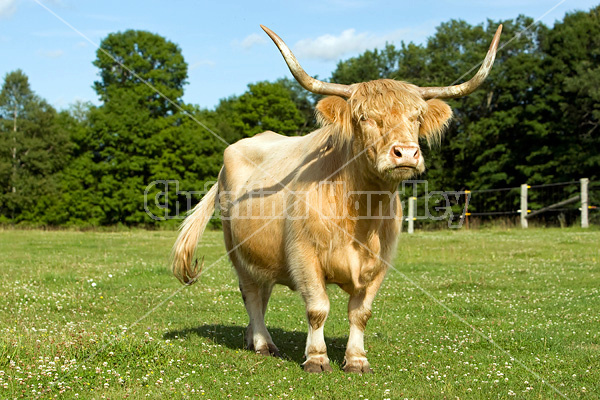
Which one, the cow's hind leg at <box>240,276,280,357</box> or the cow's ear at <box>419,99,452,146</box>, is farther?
the cow's hind leg at <box>240,276,280,357</box>

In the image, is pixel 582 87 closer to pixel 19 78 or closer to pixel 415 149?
pixel 415 149

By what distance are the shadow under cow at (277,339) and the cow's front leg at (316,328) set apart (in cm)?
41

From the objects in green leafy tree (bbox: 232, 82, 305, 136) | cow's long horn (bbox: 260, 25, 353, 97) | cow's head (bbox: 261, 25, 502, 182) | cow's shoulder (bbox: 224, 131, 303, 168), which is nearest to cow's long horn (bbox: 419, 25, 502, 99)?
cow's head (bbox: 261, 25, 502, 182)

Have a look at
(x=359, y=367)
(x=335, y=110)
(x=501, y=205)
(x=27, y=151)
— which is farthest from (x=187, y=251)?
(x=27, y=151)

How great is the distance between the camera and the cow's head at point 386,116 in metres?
5.32

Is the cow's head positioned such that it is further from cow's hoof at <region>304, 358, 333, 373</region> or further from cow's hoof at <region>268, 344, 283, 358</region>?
cow's hoof at <region>268, 344, 283, 358</region>

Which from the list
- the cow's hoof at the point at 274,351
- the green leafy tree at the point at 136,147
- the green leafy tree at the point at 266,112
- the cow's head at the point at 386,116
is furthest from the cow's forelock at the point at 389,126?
the green leafy tree at the point at 266,112

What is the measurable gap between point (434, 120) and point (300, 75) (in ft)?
4.93

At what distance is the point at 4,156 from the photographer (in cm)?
5122

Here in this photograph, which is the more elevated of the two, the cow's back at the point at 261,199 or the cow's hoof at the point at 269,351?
the cow's back at the point at 261,199

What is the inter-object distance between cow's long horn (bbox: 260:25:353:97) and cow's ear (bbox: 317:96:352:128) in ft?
0.72

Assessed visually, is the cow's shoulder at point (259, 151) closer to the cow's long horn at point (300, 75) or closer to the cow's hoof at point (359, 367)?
the cow's long horn at point (300, 75)

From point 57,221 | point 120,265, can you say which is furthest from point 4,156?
point 120,265

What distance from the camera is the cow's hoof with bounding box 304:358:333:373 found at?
231 inches
